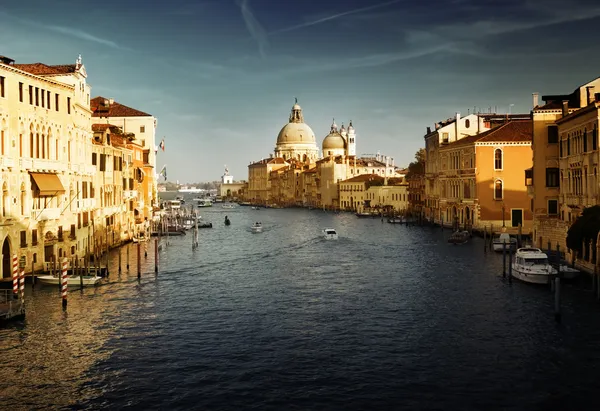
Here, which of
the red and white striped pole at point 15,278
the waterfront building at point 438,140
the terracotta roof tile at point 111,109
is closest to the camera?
the red and white striped pole at point 15,278

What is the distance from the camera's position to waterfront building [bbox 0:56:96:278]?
26.6 metres

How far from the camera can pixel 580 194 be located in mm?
30578

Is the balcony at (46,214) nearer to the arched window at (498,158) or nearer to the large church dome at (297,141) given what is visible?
the arched window at (498,158)

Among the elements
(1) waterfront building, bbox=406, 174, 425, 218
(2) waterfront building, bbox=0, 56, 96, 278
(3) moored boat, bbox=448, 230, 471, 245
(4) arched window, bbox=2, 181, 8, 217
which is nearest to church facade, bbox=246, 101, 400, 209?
(1) waterfront building, bbox=406, 174, 425, 218

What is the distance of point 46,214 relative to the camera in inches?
1184

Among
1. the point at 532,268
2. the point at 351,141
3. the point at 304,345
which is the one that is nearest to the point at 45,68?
the point at 304,345

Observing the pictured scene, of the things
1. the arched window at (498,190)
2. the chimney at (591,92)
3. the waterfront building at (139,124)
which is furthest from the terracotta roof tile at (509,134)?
the waterfront building at (139,124)

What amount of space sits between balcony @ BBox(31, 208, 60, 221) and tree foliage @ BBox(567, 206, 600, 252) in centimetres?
2243

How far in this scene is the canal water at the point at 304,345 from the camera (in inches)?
621

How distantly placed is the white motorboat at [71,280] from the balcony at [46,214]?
2.62 m

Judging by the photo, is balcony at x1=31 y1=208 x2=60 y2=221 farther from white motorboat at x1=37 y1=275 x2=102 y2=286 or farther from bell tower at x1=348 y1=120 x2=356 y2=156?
bell tower at x1=348 y1=120 x2=356 y2=156

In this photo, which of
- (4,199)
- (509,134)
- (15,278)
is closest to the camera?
(15,278)

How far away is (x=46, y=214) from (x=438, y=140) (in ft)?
149

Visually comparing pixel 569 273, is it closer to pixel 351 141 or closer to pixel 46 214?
pixel 46 214
